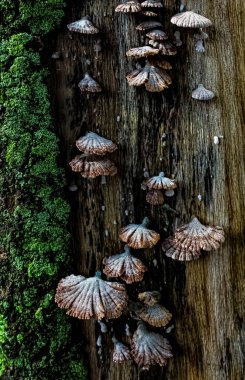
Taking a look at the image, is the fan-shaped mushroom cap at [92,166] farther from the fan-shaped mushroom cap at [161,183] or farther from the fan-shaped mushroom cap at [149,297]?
the fan-shaped mushroom cap at [149,297]

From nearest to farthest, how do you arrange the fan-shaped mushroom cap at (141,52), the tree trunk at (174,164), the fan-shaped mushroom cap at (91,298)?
the fan-shaped mushroom cap at (91,298), the fan-shaped mushroom cap at (141,52), the tree trunk at (174,164)

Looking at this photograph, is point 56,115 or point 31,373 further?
point 56,115

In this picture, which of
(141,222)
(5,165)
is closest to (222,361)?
(141,222)

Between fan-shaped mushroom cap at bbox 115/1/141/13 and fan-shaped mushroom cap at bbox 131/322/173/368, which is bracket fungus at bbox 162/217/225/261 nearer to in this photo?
fan-shaped mushroom cap at bbox 131/322/173/368

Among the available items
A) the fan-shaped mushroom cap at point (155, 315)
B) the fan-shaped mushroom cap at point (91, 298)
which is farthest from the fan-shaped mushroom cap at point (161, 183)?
the fan-shaped mushroom cap at point (155, 315)

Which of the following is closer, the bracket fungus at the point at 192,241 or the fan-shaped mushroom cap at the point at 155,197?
the bracket fungus at the point at 192,241

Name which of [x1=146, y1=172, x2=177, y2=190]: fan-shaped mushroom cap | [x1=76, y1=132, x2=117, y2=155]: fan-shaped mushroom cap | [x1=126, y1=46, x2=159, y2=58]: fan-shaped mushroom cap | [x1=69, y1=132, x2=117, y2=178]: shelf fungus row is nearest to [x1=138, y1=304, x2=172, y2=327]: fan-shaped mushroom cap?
[x1=146, y1=172, x2=177, y2=190]: fan-shaped mushroom cap

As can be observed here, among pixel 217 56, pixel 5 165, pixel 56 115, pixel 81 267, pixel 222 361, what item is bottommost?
pixel 222 361

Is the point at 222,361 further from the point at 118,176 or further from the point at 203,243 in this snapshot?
the point at 118,176
